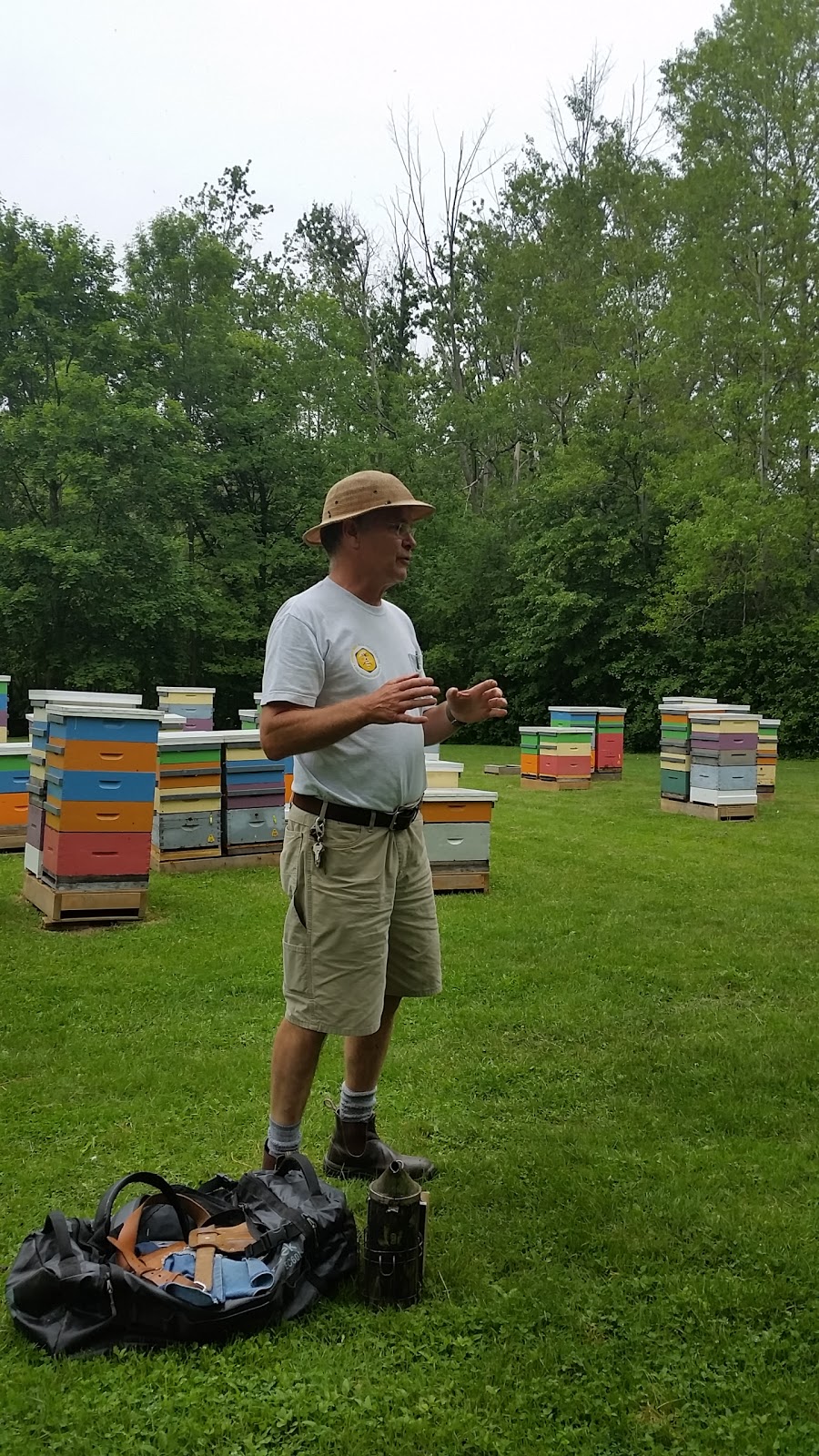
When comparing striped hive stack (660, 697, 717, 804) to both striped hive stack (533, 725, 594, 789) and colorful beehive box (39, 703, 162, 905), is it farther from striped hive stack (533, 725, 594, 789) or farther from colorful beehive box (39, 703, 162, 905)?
colorful beehive box (39, 703, 162, 905)

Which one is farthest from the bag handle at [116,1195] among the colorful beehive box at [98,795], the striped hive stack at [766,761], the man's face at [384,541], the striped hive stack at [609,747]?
the striped hive stack at [609,747]

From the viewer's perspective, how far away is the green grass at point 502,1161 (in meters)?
2.02

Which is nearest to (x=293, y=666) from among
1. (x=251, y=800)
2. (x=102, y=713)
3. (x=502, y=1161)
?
(x=502, y=1161)

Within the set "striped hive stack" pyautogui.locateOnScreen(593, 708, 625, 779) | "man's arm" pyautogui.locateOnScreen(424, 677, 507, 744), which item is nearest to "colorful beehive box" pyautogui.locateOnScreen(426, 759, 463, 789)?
"man's arm" pyautogui.locateOnScreen(424, 677, 507, 744)

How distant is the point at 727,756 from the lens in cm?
1020

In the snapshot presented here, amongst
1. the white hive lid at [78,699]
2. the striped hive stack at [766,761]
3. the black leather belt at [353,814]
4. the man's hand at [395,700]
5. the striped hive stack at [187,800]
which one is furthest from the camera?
the striped hive stack at [766,761]

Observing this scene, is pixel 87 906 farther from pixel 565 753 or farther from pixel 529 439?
pixel 529 439

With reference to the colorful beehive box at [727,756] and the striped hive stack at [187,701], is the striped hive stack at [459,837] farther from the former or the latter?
the striped hive stack at [187,701]

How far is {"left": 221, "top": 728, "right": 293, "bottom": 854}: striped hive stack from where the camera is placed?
7.20m

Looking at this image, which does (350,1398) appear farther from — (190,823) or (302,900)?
(190,823)

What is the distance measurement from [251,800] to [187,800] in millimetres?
494

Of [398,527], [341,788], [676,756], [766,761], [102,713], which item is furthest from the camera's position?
[766,761]

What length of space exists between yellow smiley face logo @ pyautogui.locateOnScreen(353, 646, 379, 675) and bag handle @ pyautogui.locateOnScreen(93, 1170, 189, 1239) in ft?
4.33

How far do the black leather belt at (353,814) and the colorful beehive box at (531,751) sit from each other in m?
10.1
